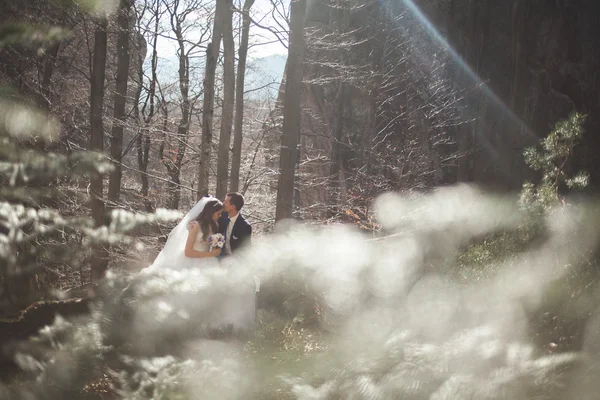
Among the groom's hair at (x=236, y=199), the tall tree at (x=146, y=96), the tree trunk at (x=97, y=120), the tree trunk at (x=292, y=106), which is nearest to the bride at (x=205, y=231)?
the groom's hair at (x=236, y=199)

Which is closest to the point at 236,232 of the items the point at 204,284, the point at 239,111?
the point at 204,284

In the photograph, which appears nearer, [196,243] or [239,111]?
[196,243]

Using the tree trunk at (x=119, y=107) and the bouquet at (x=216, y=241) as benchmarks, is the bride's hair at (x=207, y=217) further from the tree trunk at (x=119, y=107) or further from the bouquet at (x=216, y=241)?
the tree trunk at (x=119, y=107)

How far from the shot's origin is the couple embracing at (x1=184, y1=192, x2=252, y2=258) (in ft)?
21.2

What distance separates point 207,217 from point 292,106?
5109 mm

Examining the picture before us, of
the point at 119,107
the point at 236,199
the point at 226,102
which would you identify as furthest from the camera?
the point at 119,107

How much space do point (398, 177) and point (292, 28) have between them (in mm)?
5767

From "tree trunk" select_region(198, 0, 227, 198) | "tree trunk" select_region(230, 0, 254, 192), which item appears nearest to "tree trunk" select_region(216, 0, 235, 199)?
"tree trunk" select_region(198, 0, 227, 198)

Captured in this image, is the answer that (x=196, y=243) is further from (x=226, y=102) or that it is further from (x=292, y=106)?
(x=226, y=102)

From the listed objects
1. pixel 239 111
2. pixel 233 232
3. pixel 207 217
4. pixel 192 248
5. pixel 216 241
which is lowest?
pixel 192 248

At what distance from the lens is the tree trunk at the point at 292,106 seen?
10906 mm

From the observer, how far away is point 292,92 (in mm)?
11078

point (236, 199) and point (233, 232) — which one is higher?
point (236, 199)

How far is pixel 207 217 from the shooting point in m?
6.57
